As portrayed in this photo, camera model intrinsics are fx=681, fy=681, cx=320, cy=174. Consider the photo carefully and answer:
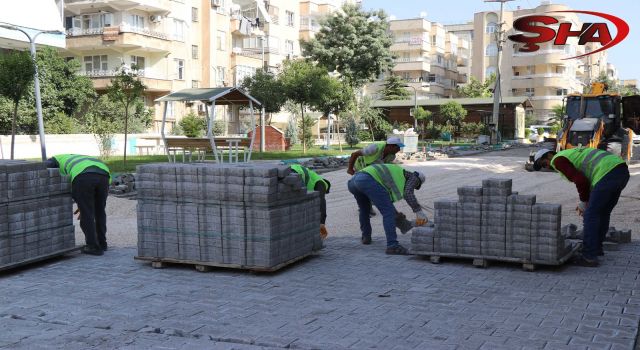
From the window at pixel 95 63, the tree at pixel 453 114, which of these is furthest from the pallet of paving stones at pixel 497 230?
the tree at pixel 453 114

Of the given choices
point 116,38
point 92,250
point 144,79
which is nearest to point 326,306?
point 92,250

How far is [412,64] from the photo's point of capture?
269 feet

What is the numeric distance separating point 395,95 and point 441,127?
18960 mm

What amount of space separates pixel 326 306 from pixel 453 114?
134 ft

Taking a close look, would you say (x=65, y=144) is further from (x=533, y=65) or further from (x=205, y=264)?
(x=533, y=65)

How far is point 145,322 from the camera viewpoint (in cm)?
574

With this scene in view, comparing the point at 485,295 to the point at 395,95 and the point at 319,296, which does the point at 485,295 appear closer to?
the point at 319,296

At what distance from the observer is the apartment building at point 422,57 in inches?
3216

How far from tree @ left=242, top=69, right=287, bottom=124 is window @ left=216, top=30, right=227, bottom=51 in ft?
51.1

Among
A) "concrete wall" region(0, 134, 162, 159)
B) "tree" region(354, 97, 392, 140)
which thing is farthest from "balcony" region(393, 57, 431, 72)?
"concrete wall" region(0, 134, 162, 159)

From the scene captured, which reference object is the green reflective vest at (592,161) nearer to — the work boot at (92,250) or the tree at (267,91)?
the work boot at (92,250)

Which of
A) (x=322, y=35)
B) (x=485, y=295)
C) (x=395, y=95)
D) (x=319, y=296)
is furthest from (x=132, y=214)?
(x=395, y=95)

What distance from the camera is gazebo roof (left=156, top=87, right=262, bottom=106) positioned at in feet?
65.8

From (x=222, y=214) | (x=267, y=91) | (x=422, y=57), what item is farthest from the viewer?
(x=422, y=57)
